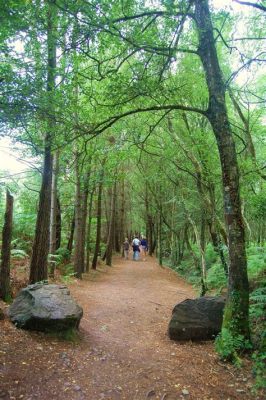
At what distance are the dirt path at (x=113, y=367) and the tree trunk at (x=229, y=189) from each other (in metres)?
0.89

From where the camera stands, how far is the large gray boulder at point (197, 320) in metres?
6.38

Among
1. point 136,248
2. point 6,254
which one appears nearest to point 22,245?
point 6,254

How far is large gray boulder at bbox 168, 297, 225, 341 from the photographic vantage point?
6.38 meters

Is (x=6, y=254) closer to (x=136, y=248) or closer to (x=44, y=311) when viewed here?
(x=44, y=311)

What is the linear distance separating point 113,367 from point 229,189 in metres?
3.66

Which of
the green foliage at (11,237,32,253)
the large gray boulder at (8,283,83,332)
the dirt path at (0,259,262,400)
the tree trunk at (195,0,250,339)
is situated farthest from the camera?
the green foliage at (11,237,32,253)

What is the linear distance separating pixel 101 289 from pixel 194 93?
800cm

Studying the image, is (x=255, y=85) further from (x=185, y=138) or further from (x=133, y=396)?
(x=133, y=396)

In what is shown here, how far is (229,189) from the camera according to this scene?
5.68 metres

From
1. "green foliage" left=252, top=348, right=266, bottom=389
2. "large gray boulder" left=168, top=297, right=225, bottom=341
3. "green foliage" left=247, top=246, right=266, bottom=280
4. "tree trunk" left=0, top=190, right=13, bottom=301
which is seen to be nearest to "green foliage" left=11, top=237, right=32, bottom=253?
"tree trunk" left=0, top=190, right=13, bottom=301

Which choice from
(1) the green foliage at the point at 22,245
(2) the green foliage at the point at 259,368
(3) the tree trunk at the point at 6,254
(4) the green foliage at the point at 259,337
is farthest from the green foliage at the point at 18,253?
(2) the green foliage at the point at 259,368

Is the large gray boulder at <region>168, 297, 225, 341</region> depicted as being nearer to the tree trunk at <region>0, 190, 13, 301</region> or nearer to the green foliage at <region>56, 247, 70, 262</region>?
the tree trunk at <region>0, 190, 13, 301</region>

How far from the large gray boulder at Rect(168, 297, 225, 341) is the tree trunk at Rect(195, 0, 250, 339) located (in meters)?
0.81

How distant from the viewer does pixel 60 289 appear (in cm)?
675
